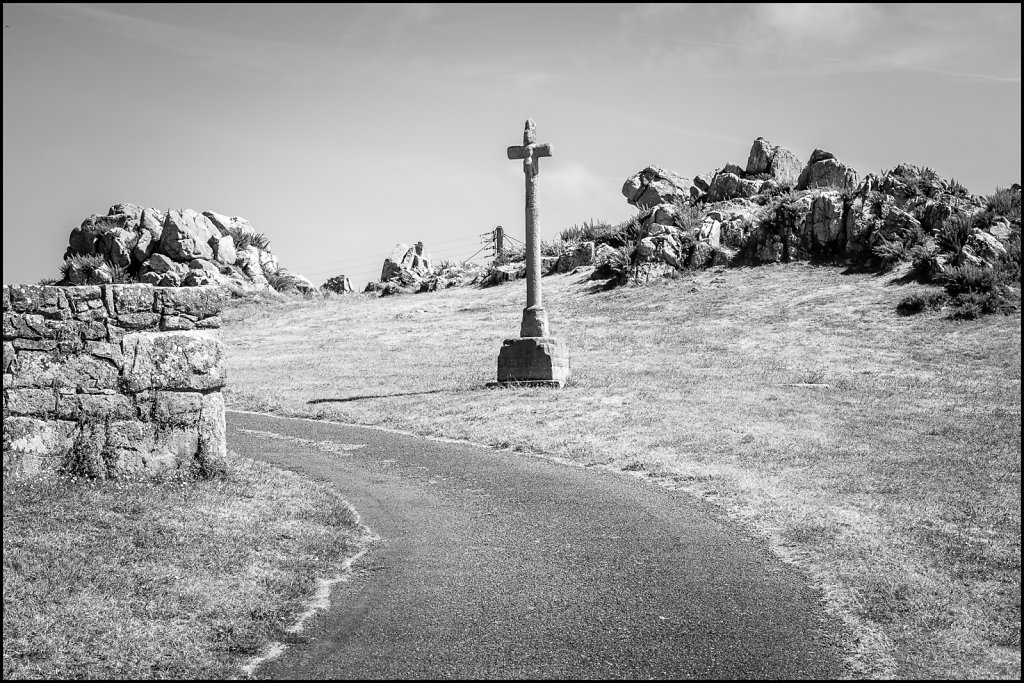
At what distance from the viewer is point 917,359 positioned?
19.3m

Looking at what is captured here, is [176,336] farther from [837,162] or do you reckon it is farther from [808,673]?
[837,162]

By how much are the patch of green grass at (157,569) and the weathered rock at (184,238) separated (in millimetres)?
33953

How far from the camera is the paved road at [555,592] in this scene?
5367 mm

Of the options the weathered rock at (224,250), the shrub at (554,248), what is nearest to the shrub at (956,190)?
the shrub at (554,248)

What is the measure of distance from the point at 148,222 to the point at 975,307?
38.1 meters

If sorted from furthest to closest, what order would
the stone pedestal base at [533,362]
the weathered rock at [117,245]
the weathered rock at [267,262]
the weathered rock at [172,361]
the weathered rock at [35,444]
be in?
the weathered rock at [267,262] < the weathered rock at [117,245] < the stone pedestal base at [533,362] < the weathered rock at [172,361] < the weathered rock at [35,444]

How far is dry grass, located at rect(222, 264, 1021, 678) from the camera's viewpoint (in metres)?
6.82

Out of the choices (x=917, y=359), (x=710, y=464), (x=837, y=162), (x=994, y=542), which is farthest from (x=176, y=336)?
(x=837, y=162)

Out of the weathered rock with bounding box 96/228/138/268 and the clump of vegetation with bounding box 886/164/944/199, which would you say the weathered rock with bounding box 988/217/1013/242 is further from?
the weathered rock with bounding box 96/228/138/268

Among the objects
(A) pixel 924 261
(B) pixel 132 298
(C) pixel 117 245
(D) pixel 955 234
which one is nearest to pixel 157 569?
(B) pixel 132 298

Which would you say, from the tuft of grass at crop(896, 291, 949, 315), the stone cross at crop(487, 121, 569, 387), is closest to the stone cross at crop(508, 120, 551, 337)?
the stone cross at crop(487, 121, 569, 387)

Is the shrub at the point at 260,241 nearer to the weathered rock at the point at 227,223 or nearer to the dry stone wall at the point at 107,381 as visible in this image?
the weathered rock at the point at 227,223

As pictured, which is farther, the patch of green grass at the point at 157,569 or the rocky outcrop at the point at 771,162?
the rocky outcrop at the point at 771,162

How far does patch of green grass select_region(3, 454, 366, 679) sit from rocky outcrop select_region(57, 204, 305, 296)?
30078mm
